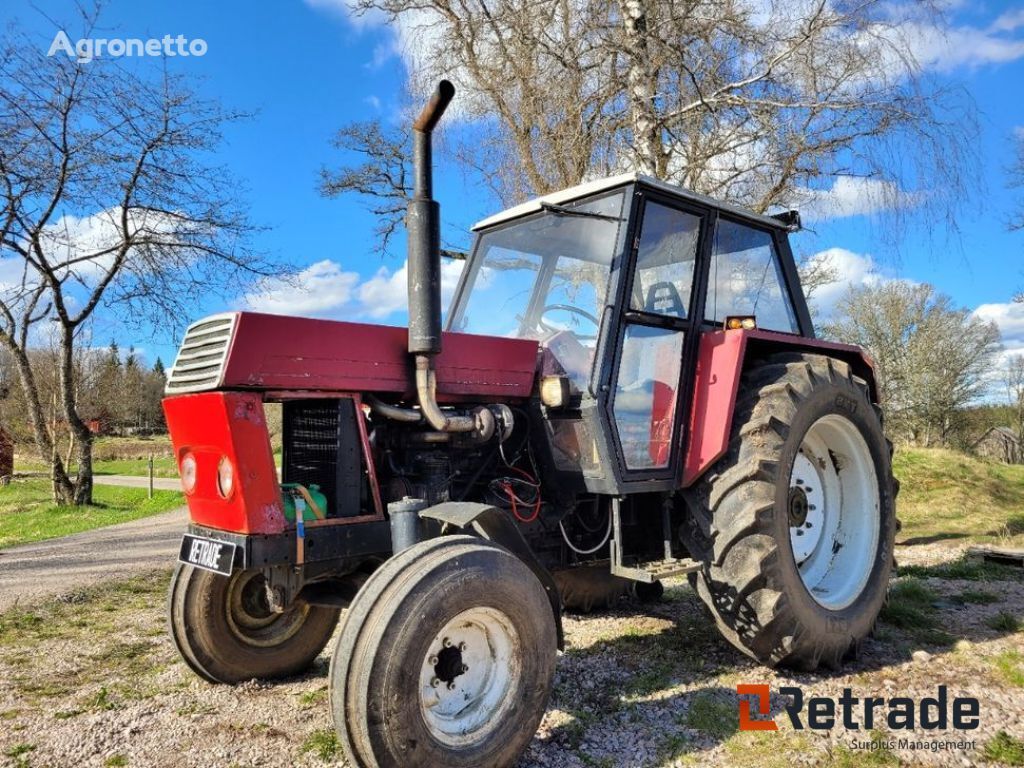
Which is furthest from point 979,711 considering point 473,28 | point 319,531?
point 473,28

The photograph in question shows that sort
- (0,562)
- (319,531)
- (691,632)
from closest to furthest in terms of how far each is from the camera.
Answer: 1. (319,531)
2. (691,632)
3. (0,562)

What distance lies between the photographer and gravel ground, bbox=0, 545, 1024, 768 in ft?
9.12

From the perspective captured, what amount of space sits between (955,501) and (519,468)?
8923mm

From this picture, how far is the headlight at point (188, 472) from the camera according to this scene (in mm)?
3020

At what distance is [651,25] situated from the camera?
22.1 ft

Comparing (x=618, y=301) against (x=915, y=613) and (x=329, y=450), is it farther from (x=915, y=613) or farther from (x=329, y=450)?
(x=915, y=613)

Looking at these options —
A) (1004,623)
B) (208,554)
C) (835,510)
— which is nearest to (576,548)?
(835,510)

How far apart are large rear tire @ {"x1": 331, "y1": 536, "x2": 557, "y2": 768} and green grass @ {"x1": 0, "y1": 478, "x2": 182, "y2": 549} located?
9.50 meters

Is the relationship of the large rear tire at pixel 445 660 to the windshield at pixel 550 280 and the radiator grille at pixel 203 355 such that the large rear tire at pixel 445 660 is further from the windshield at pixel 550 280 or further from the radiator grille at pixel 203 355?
the windshield at pixel 550 280

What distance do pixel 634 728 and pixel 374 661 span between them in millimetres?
1259

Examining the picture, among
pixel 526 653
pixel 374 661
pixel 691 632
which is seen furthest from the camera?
pixel 691 632

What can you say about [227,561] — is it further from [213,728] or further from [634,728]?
[634,728]

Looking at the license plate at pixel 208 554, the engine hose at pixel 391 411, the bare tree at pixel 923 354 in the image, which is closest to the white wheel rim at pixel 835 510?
the engine hose at pixel 391 411

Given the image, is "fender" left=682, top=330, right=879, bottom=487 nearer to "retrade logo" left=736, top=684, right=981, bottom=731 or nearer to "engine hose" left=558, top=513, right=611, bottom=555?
"engine hose" left=558, top=513, right=611, bottom=555
